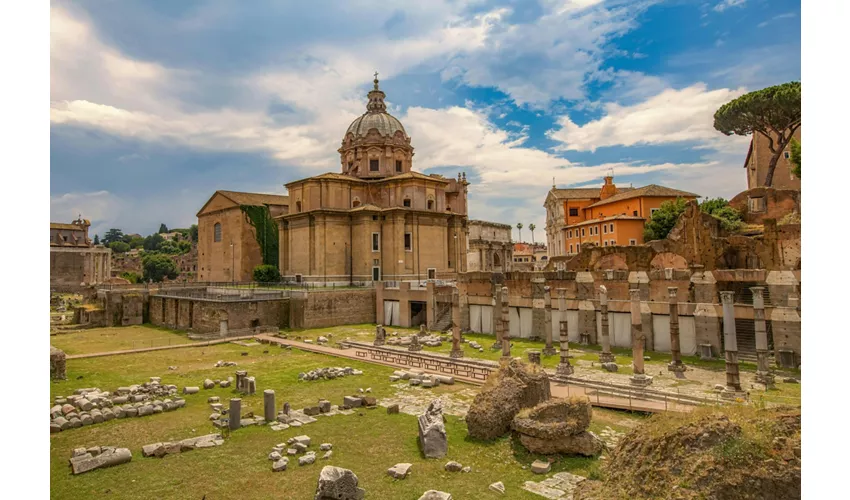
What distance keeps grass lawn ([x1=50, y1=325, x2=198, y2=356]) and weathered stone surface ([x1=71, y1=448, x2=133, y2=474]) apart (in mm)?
17684

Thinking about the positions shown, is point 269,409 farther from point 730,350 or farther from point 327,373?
point 730,350

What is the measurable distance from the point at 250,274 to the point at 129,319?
42.0ft

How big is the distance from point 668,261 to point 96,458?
29.5 m

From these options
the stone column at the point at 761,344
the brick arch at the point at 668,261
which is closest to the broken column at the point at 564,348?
the stone column at the point at 761,344

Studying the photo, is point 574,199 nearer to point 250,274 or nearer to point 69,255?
point 250,274

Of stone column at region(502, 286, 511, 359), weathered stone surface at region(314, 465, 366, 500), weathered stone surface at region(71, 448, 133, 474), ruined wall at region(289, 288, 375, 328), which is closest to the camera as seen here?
weathered stone surface at region(314, 465, 366, 500)

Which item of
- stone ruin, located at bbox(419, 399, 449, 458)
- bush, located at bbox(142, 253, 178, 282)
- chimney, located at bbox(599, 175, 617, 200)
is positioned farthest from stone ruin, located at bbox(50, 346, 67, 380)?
bush, located at bbox(142, 253, 178, 282)

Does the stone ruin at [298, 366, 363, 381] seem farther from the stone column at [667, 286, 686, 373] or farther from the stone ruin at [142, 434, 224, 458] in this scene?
the stone column at [667, 286, 686, 373]

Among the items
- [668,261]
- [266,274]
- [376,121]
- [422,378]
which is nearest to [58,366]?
[422,378]

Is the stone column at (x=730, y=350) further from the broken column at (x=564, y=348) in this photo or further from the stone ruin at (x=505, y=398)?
the stone ruin at (x=505, y=398)

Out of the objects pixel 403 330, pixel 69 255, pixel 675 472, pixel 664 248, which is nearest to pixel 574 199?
pixel 664 248

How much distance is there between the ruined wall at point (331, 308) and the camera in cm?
3272

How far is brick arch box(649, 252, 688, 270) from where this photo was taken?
29075 mm

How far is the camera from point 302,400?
51.3 ft
